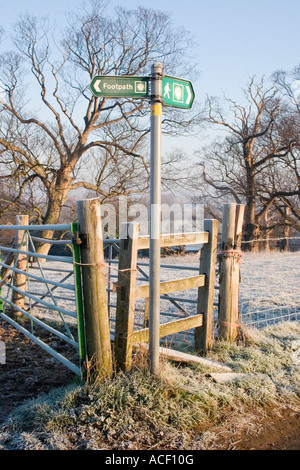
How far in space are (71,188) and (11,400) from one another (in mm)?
18892

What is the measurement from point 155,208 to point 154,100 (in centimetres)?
88

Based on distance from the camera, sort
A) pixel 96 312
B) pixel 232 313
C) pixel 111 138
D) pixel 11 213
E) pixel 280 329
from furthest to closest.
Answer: pixel 111 138 → pixel 11 213 → pixel 280 329 → pixel 232 313 → pixel 96 312

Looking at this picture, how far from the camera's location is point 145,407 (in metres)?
3.26

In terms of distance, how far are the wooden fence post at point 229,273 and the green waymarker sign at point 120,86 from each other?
212 cm

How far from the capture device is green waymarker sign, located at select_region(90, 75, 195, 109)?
3354 millimetres

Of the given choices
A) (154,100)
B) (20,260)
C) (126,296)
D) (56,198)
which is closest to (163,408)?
(126,296)

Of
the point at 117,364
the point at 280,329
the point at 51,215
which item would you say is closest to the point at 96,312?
the point at 117,364

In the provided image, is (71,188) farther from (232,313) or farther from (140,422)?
(140,422)

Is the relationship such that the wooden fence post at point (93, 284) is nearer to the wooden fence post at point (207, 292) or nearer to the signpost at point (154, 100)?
the signpost at point (154, 100)

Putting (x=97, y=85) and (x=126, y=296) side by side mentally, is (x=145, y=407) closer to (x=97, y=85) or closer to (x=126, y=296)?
(x=126, y=296)

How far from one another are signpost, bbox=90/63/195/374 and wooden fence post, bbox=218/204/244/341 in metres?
1.65

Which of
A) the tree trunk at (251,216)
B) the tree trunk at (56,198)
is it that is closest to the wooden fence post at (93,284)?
the tree trunk at (56,198)

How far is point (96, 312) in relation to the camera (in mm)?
3754

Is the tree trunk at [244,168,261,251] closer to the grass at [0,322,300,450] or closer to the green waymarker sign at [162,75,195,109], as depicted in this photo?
the grass at [0,322,300,450]
